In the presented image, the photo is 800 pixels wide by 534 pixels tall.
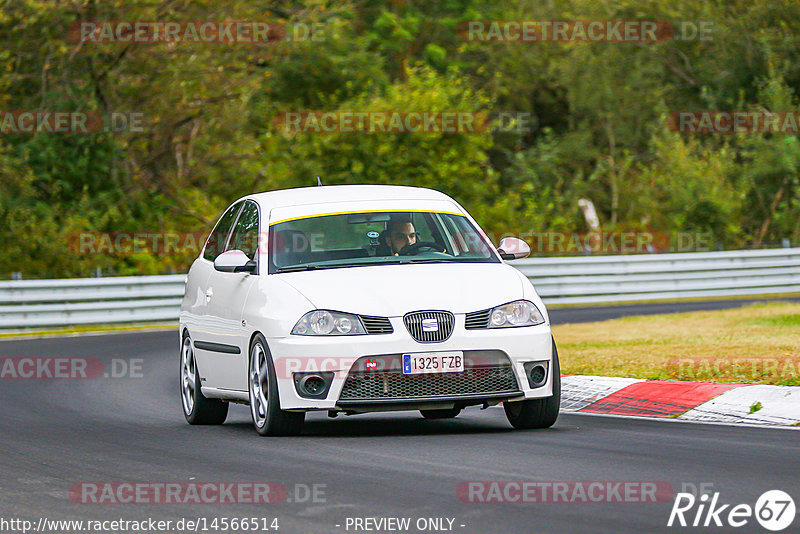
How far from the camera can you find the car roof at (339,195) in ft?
35.9

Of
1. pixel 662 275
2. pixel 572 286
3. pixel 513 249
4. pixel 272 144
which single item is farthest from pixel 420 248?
pixel 272 144

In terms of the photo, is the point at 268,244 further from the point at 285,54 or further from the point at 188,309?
the point at 285,54

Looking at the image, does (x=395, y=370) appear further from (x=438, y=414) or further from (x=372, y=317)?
(x=438, y=414)

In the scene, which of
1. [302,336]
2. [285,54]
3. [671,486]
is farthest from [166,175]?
[671,486]

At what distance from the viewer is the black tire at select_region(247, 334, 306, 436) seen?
959 cm

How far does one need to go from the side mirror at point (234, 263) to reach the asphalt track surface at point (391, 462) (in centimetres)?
117

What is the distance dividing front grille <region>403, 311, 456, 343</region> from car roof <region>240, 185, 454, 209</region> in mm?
1799

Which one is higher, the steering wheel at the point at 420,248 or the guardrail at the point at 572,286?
the steering wheel at the point at 420,248

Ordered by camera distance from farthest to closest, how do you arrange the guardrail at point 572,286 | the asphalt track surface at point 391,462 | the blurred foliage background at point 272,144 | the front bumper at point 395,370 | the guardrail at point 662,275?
1. the blurred foliage background at point 272,144
2. the guardrail at point 662,275
3. the guardrail at point 572,286
4. the front bumper at point 395,370
5. the asphalt track surface at point 391,462

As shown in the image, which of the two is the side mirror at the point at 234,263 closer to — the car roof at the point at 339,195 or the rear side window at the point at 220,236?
the car roof at the point at 339,195

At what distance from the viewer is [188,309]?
11805 millimetres

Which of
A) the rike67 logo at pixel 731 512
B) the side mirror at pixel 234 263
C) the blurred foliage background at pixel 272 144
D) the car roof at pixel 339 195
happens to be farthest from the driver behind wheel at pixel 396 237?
the blurred foliage background at pixel 272 144

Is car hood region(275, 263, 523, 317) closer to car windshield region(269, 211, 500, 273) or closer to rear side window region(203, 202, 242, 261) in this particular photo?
car windshield region(269, 211, 500, 273)

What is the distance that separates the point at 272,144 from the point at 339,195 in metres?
21.6
